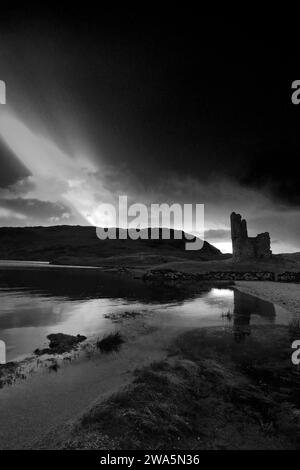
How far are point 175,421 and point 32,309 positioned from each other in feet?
85.5

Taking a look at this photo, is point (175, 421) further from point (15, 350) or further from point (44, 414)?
point (15, 350)

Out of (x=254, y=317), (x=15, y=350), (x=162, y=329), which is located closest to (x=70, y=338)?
(x=15, y=350)

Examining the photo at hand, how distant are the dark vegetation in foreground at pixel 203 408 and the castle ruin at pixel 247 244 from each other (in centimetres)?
8467

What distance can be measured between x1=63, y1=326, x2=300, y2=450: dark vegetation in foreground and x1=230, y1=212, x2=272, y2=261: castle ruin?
84.7 meters

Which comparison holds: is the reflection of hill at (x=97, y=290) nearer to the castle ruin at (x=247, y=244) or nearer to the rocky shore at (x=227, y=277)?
the rocky shore at (x=227, y=277)

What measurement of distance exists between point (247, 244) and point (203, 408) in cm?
9259

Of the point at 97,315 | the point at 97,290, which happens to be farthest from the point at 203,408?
the point at 97,290

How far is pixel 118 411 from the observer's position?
9938 mm

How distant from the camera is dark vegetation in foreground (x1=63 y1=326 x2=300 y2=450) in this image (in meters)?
8.44

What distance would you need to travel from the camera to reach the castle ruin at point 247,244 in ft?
316

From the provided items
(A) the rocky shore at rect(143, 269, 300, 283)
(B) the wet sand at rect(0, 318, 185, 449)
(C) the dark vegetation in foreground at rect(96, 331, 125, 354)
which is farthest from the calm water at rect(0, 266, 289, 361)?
(A) the rocky shore at rect(143, 269, 300, 283)

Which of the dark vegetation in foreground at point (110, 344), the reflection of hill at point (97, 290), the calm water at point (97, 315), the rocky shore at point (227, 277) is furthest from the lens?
the rocky shore at point (227, 277)

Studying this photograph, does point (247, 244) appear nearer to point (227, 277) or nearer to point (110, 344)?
point (227, 277)

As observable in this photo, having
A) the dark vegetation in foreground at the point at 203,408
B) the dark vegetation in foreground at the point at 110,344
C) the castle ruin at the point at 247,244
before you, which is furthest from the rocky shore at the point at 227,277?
the dark vegetation in foreground at the point at 203,408
